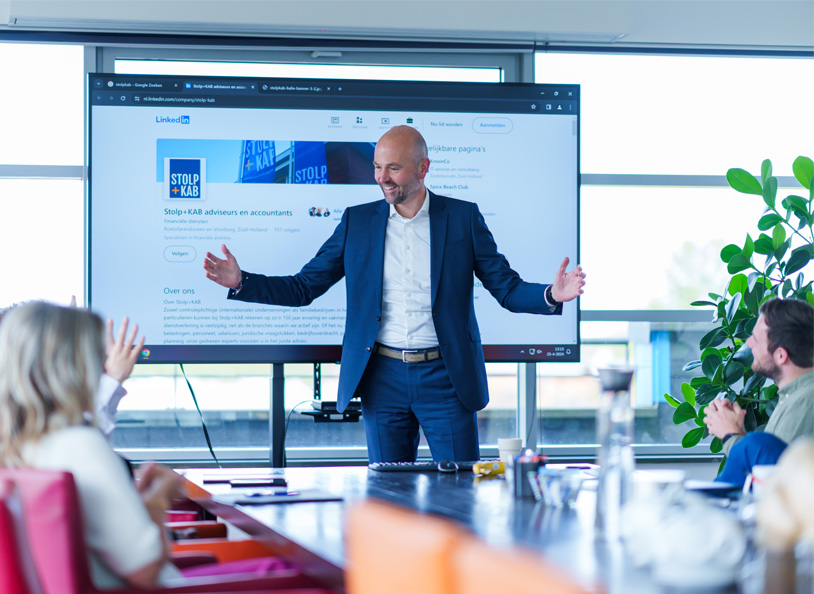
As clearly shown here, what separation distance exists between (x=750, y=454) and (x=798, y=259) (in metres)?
2.63

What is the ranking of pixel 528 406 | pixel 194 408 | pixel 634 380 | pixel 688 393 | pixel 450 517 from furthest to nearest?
pixel 634 380 < pixel 528 406 < pixel 194 408 < pixel 688 393 < pixel 450 517

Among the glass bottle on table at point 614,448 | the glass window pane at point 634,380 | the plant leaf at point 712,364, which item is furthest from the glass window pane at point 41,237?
the glass bottle on table at point 614,448

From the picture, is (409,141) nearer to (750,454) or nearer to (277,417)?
(277,417)

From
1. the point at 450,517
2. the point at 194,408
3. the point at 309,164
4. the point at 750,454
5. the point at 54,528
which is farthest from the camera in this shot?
the point at 194,408

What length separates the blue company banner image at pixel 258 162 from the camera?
4719 mm

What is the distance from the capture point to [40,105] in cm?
519

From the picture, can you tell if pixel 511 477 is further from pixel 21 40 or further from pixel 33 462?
pixel 21 40

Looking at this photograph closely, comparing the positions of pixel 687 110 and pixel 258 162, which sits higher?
pixel 687 110

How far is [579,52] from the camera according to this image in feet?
18.2

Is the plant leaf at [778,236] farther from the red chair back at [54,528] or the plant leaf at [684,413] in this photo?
the red chair back at [54,528]

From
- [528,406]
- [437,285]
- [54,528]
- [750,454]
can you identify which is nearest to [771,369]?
[750,454]

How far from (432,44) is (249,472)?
124 inches

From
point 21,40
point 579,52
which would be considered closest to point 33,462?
point 21,40

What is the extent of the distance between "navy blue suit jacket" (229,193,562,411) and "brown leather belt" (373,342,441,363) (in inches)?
1.4
